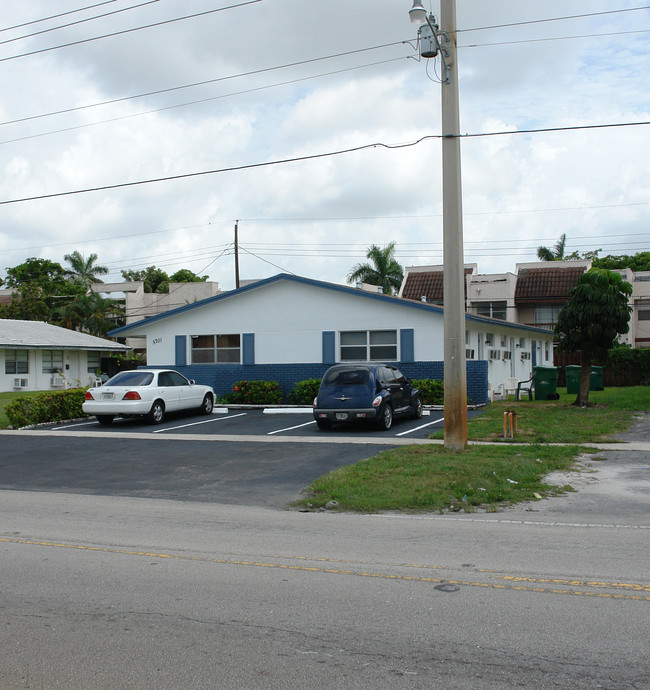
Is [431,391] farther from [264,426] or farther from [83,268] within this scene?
[83,268]

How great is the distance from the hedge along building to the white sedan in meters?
5.58

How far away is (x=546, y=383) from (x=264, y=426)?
12.3m

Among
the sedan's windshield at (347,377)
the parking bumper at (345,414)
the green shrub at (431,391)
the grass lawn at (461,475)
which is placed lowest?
the grass lawn at (461,475)

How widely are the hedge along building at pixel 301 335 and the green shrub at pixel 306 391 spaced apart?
2.74 ft

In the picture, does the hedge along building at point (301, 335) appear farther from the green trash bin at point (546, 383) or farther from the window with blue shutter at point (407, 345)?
the green trash bin at point (546, 383)

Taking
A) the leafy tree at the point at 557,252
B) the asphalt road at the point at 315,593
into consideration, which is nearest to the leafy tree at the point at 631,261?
the leafy tree at the point at 557,252

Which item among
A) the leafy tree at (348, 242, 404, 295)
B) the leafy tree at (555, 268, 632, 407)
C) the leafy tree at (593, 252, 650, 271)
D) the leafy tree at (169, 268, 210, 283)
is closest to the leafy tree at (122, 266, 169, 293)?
the leafy tree at (169, 268, 210, 283)

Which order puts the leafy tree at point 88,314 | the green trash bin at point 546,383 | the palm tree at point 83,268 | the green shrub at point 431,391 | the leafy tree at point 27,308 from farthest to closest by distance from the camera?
1. the palm tree at point 83,268
2. the leafy tree at point 27,308
3. the leafy tree at point 88,314
4. the green trash bin at point 546,383
5. the green shrub at point 431,391

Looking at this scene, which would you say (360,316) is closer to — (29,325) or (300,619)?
(300,619)

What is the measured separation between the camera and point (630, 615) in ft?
17.4

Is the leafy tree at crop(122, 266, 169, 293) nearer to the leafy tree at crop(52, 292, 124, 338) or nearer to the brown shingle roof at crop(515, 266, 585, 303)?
the leafy tree at crop(52, 292, 124, 338)

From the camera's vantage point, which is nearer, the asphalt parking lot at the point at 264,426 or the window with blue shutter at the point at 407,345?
the asphalt parking lot at the point at 264,426

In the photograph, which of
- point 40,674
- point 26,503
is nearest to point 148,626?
point 40,674

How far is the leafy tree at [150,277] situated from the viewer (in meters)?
78.2
